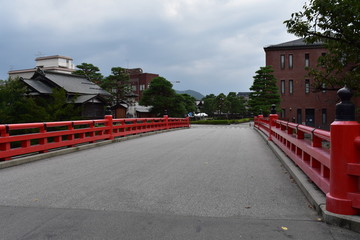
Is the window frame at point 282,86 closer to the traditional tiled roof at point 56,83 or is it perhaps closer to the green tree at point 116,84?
the green tree at point 116,84

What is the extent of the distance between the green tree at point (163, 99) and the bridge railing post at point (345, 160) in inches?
1503

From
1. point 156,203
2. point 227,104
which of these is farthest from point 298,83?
point 156,203

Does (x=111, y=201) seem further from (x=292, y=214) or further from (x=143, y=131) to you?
(x=143, y=131)

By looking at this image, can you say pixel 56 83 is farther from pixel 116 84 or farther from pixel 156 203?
pixel 156 203

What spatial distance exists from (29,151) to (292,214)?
7091 mm

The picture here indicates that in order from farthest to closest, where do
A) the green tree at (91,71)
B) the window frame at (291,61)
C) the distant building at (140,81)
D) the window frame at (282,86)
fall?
the distant building at (140,81)
the green tree at (91,71)
the window frame at (291,61)
the window frame at (282,86)

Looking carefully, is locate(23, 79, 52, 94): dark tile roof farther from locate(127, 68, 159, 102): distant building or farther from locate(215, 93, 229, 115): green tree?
locate(127, 68, 159, 102): distant building

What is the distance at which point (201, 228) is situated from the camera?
3.44 m

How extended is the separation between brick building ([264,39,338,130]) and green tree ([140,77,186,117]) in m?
14.6

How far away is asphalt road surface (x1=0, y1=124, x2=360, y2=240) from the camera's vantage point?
3.34 metres

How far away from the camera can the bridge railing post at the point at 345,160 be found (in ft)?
11.1

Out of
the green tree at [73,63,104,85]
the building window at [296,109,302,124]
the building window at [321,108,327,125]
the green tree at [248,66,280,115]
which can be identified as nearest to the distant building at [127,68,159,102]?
the green tree at [73,63,104,85]

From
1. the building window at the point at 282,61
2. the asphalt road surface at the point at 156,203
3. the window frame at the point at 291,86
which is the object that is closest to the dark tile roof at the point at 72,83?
the building window at the point at 282,61

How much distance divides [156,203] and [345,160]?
2490 millimetres
